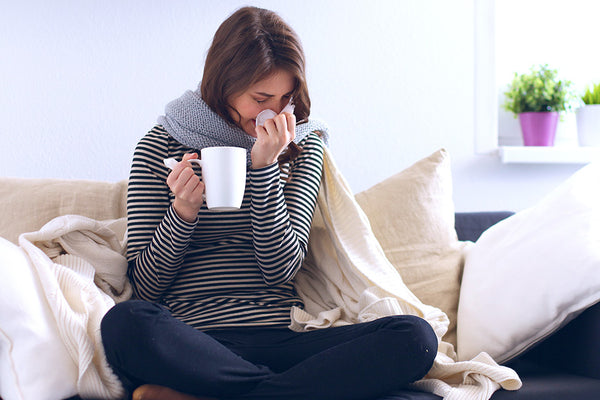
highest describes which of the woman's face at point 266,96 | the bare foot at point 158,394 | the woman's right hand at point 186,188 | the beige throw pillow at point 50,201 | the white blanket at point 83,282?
the woman's face at point 266,96

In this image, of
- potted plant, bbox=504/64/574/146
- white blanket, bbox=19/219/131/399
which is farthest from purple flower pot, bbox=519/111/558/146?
white blanket, bbox=19/219/131/399

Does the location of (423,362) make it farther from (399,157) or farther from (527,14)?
(527,14)

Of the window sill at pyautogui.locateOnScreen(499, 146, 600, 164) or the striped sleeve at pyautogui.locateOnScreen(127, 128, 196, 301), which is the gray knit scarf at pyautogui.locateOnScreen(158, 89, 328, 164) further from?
the window sill at pyautogui.locateOnScreen(499, 146, 600, 164)

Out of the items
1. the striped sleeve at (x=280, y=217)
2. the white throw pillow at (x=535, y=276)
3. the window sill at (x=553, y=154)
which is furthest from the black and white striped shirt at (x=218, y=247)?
the window sill at (x=553, y=154)

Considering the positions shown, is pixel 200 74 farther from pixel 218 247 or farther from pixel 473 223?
pixel 473 223

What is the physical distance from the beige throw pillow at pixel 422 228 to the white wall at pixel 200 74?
355 millimetres

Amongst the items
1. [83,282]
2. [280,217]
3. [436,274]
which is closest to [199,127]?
[280,217]

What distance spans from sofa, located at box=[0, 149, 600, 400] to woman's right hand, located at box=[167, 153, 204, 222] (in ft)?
0.72

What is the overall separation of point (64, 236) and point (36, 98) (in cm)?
70

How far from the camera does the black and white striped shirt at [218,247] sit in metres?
1.20

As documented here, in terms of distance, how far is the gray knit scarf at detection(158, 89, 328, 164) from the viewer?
4.22 ft

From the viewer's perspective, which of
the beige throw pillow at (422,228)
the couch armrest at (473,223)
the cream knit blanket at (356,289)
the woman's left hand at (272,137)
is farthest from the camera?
the couch armrest at (473,223)

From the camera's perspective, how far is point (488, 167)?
76.4 inches

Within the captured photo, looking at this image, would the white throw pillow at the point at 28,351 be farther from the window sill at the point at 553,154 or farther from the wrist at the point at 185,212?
the window sill at the point at 553,154
